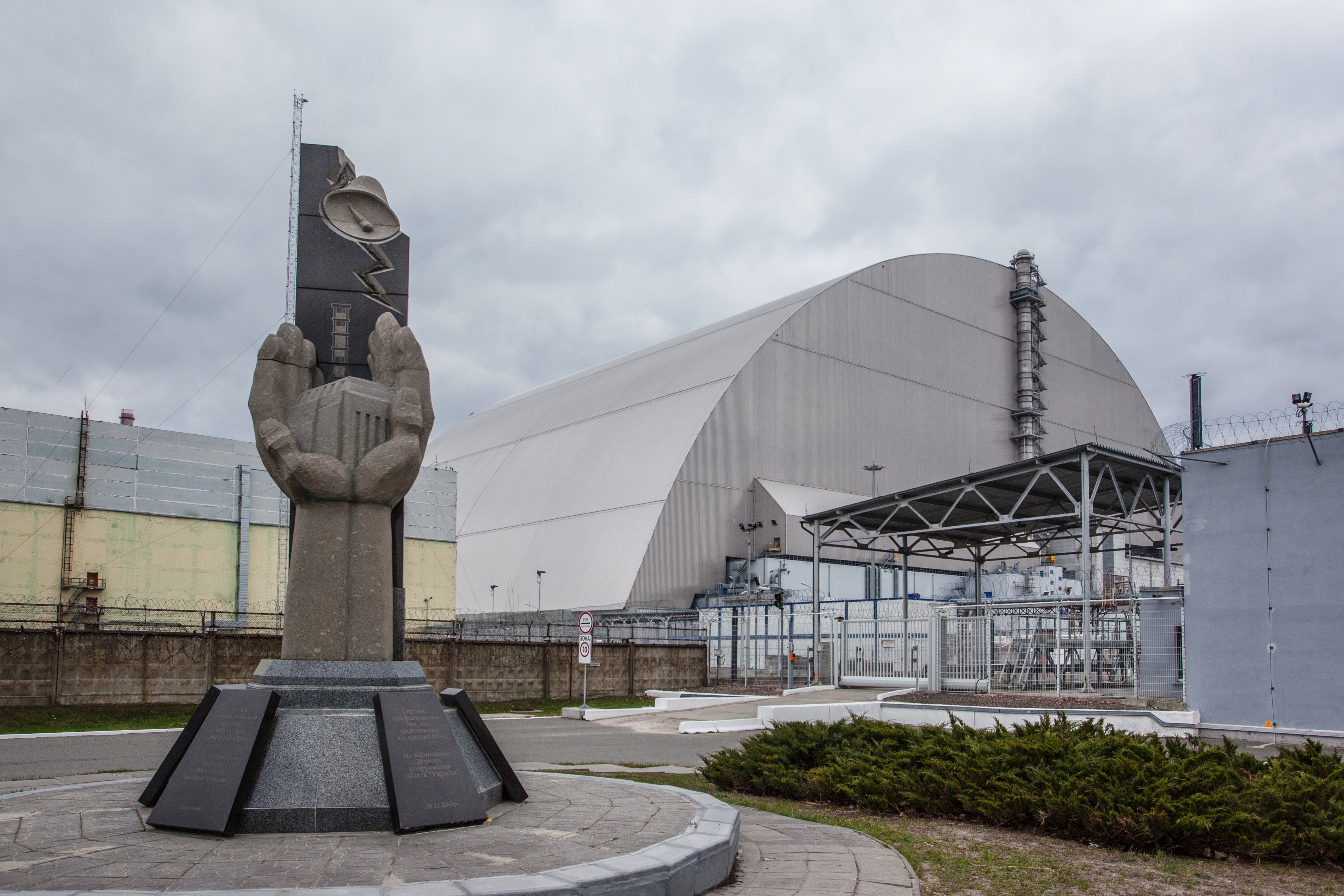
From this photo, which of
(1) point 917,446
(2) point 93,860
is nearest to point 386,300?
(2) point 93,860

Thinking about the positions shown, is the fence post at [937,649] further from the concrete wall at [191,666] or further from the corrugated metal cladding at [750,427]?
the corrugated metal cladding at [750,427]

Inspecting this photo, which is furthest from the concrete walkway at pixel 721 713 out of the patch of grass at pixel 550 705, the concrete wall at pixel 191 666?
the concrete wall at pixel 191 666

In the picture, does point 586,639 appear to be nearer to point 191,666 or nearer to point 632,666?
point 632,666

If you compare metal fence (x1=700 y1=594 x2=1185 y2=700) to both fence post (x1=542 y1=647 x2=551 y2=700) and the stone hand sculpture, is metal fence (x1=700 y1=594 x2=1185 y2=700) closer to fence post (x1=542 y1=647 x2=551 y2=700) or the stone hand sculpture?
fence post (x1=542 y1=647 x2=551 y2=700)

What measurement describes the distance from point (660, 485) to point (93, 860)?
121 feet

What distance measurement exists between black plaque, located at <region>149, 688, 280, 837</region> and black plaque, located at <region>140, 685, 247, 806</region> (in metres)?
0.06

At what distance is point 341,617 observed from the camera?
8.87 meters

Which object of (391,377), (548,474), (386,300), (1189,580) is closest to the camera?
(391,377)

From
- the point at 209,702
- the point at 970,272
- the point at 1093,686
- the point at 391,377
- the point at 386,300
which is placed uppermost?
the point at 970,272

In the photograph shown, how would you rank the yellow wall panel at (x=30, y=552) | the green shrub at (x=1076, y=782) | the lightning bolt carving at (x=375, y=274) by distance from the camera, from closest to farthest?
the green shrub at (x=1076, y=782), the lightning bolt carving at (x=375, y=274), the yellow wall panel at (x=30, y=552)

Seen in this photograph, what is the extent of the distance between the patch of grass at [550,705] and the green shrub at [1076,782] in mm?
17002

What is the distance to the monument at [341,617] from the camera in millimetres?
7473

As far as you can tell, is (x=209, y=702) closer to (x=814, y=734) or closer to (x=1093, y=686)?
(x=814, y=734)

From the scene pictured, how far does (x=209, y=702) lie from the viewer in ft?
26.7
